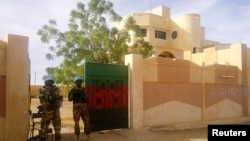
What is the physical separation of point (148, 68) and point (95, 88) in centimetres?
248

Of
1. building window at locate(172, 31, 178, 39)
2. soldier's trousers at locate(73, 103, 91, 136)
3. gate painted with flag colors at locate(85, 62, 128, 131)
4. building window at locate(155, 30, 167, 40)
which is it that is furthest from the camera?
building window at locate(172, 31, 178, 39)

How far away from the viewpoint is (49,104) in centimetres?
752

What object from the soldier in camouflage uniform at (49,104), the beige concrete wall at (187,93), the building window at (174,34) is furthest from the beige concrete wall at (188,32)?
the soldier in camouflage uniform at (49,104)

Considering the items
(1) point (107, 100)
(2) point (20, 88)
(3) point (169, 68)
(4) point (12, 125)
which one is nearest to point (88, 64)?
(1) point (107, 100)

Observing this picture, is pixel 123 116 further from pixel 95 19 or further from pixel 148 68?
pixel 95 19

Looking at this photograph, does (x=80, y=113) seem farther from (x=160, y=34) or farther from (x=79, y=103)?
(x=160, y=34)

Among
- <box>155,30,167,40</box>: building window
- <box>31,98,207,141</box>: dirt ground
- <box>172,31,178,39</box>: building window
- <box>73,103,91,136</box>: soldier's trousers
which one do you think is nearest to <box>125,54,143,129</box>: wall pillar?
<box>31,98,207,141</box>: dirt ground

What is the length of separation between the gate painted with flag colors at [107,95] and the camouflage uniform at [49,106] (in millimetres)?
1458

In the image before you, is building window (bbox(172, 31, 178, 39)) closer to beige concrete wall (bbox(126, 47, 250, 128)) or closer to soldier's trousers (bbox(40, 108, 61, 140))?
beige concrete wall (bbox(126, 47, 250, 128))

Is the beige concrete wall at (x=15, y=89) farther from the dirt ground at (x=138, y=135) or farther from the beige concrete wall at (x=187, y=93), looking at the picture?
the beige concrete wall at (x=187, y=93)

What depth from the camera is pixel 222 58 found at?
15367 millimetres

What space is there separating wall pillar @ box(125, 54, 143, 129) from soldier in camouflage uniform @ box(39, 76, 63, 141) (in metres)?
3.07

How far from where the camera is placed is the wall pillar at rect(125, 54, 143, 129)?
9938 millimetres

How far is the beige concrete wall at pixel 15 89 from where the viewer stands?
24.5ft
